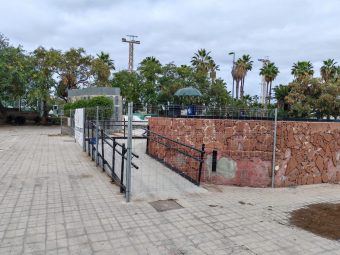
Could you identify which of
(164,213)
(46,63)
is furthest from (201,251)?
(46,63)

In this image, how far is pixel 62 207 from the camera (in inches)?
215

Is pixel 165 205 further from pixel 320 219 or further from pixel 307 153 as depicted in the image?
pixel 307 153

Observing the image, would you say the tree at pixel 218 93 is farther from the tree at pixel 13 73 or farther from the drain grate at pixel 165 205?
the drain grate at pixel 165 205

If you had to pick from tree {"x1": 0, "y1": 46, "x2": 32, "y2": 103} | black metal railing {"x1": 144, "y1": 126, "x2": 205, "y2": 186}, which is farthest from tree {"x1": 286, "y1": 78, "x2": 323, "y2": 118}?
tree {"x1": 0, "y1": 46, "x2": 32, "y2": 103}

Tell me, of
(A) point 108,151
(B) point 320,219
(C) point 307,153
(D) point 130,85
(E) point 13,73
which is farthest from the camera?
(D) point 130,85

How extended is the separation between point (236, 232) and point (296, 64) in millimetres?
42829

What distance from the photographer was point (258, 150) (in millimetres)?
7738

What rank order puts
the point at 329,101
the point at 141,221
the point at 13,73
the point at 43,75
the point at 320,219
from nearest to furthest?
the point at 141,221 < the point at 320,219 < the point at 329,101 < the point at 13,73 < the point at 43,75

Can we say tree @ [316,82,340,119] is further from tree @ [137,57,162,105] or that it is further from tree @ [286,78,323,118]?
tree @ [137,57,162,105]

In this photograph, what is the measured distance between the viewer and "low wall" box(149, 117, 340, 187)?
771 centimetres

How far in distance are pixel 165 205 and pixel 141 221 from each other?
0.94 meters

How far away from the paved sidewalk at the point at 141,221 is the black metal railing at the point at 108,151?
29cm

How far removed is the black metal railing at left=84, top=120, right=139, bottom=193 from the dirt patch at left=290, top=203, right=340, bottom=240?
9.83 ft

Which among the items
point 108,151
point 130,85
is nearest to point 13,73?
point 130,85
